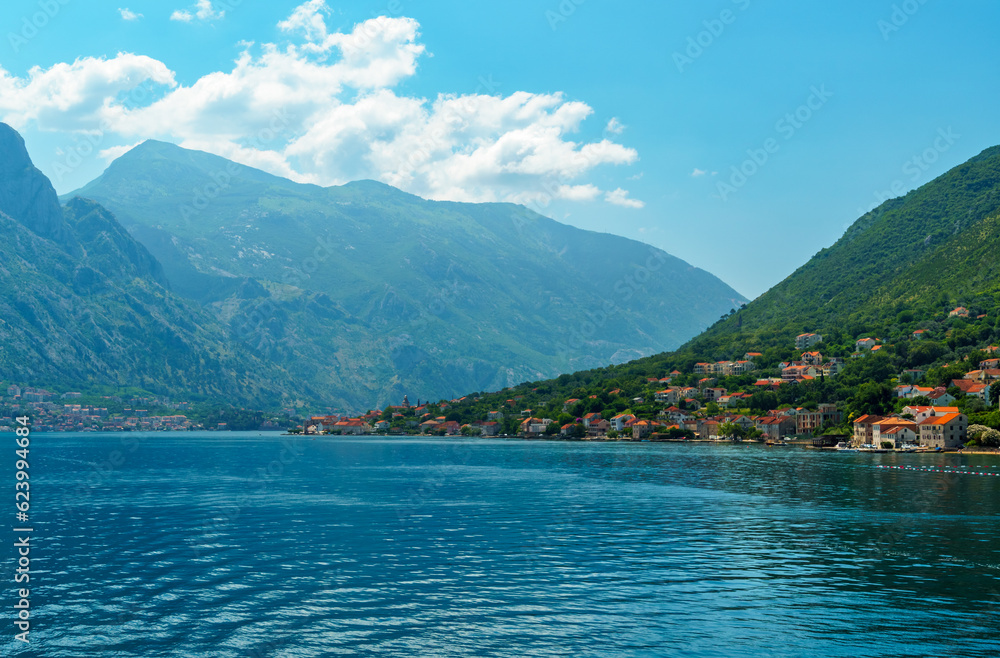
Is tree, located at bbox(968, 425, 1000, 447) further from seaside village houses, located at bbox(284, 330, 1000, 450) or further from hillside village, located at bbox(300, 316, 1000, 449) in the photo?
seaside village houses, located at bbox(284, 330, 1000, 450)

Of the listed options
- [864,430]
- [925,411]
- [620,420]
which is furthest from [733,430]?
[925,411]

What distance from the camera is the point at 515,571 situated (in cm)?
3269

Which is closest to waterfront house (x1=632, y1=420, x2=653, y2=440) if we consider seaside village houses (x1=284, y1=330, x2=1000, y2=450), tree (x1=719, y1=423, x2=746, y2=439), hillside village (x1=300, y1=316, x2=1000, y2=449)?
seaside village houses (x1=284, y1=330, x2=1000, y2=450)

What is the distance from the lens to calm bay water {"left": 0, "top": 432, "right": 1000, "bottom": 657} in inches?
909

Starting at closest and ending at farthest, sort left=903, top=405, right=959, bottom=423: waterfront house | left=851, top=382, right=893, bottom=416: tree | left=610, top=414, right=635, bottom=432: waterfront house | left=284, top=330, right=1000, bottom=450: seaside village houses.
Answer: left=284, top=330, right=1000, bottom=450: seaside village houses, left=903, top=405, right=959, bottom=423: waterfront house, left=851, top=382, right=893, bottom=416: tree, left=610, top=414, right=635, bottom=432: waterfront house

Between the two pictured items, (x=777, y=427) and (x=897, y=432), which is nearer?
(x=897, y=432)

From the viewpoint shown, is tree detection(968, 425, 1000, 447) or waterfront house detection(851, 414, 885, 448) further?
waterfront house detection(851, 414, 885, 448)

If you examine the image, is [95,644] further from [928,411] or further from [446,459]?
[928,411]

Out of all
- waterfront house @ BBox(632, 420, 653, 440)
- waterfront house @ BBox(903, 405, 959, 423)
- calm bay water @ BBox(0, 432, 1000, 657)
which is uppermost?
waterfront house @ BBox(903, 405, 959, 423)

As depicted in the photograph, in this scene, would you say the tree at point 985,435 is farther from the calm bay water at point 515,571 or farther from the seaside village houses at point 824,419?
the calm bay water at point 515,571

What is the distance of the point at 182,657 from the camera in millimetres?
21359

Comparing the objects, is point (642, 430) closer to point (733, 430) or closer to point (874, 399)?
point (733, 430)

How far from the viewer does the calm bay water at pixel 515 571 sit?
909 inches

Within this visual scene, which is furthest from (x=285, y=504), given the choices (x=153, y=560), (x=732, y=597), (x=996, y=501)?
(x=996, y=501)
